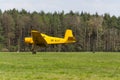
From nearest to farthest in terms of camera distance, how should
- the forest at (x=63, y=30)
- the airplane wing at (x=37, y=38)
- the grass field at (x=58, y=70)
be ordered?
the grass field at (x=58, y=70) → the airplane wing at (x=37, y=38) → the forest at (x=63, y=30)

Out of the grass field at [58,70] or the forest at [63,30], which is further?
the forest at [63,30]

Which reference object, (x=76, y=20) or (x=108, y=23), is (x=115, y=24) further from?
(x=76, y=20)

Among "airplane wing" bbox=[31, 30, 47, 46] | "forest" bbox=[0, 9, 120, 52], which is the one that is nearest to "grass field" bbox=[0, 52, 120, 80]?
"airplane wing" bbox=[31, 30, 47, 46]

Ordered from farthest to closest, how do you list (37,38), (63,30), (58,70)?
(63,30) < (37,38) < (58,70)

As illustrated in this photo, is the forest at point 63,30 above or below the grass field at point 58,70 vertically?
above

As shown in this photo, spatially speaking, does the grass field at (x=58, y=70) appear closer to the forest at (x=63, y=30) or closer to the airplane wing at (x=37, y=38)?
the airplane wing at (x=37, y=38)

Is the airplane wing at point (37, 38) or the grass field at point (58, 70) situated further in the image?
the airplane wing at point (37, 38)

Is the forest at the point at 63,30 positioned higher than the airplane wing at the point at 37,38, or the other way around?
the forest at the point at 63,30

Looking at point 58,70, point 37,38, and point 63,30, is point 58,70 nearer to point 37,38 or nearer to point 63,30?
point 37,38

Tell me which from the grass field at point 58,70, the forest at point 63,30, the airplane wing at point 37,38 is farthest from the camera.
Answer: the forest at point 63,30

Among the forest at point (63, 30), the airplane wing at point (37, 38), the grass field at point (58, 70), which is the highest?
the forest at point (63, 30)

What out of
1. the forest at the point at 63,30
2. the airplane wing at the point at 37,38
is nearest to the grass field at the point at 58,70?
the airplane wing at the point at 37,38

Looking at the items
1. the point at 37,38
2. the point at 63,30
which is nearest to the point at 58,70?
the point at 37,38

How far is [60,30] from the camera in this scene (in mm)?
145875
